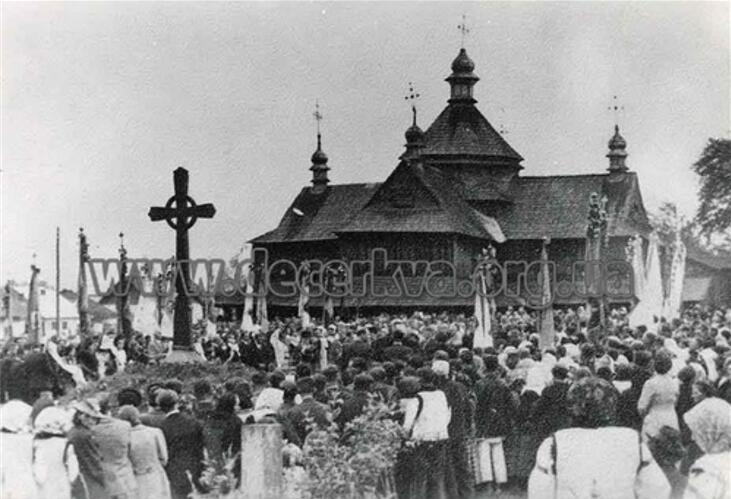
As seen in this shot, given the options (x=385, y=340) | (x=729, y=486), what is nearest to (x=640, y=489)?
(x=729, y=486)

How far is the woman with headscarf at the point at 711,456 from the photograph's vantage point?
7.61 meters

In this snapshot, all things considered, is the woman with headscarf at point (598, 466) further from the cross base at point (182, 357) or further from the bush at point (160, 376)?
the cross base at point (182, 357)

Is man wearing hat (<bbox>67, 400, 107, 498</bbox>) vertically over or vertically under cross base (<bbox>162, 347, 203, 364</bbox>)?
under

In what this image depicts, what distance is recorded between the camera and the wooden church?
56.3 m

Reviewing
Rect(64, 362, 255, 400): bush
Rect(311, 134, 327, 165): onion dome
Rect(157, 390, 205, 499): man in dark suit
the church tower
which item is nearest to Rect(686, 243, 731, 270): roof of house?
the church tower

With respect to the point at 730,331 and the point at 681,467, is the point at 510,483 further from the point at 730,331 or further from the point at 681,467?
the point at 730,331

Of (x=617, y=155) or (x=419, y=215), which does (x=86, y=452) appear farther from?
(x=617, y=155)

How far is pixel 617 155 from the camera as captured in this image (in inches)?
2621

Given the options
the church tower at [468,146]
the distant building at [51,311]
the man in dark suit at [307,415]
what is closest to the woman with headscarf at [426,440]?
the man in dark suit at [307,415]

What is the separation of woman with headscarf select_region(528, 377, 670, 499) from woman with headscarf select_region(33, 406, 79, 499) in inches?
164

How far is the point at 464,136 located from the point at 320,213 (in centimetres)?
943

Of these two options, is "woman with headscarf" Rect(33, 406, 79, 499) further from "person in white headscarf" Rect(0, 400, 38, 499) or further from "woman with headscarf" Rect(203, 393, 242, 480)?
"woman with headscarf" Rect(203, 393, 242, 480)

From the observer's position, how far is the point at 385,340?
25.3 metres

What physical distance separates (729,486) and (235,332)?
32042 mm
